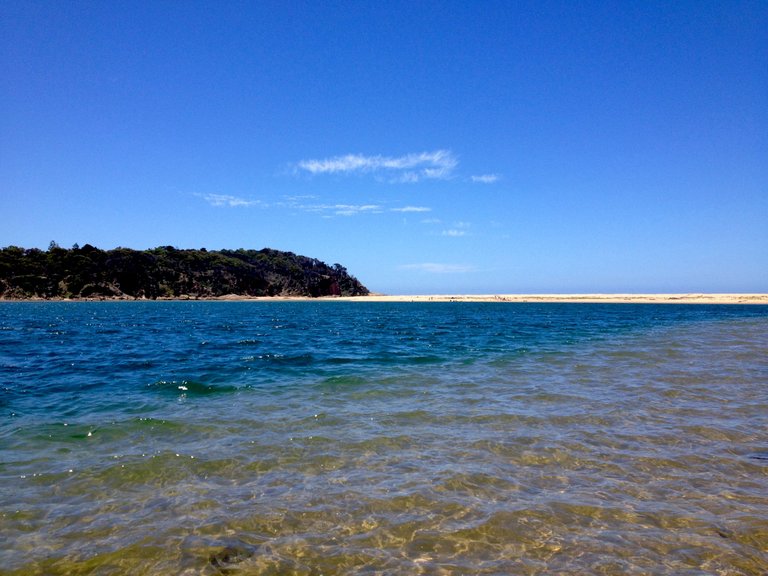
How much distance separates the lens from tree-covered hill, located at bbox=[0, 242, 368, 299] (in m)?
128

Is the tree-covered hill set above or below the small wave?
above

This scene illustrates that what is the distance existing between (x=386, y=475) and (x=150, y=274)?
160 metres

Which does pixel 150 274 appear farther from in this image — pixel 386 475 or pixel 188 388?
pixel 386 475

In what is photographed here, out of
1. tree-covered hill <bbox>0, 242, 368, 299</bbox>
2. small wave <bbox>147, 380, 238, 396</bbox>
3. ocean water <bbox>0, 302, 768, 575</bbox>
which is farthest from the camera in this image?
tree-covered hill <bbox>0, 242, 368, 299</bbox>

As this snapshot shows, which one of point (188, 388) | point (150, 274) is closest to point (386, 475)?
point (188, 388)

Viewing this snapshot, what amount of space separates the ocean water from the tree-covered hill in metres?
144

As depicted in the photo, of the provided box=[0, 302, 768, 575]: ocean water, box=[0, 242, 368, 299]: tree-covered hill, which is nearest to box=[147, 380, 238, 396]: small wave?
box=[0, 302, 768, 575]: ocean water

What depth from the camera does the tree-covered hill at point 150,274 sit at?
128250 mm

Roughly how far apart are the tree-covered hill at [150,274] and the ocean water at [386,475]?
144349 mm

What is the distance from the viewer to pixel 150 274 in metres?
146

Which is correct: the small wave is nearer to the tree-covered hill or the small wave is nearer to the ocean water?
the ocean water

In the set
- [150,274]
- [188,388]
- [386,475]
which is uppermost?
[150,274]

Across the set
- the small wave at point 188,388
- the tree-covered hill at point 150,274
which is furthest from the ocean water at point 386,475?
the tree-covered hill at point 150,274

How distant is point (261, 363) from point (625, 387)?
45.5ft
